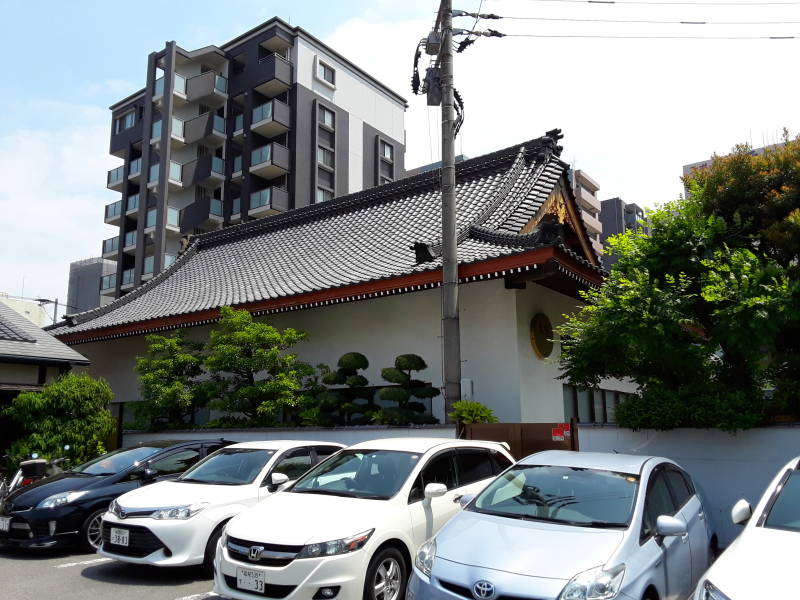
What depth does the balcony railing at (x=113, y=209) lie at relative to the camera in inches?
1778

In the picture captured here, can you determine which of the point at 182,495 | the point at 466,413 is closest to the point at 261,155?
the point at 466,413

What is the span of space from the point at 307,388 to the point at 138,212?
3383cm

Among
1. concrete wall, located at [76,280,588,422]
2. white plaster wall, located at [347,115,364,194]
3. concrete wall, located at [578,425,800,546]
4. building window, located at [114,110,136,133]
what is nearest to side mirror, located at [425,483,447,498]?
concrete wall, located at [578,425,800,546]

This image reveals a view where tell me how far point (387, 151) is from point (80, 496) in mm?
41796

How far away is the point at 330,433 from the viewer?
475 inches

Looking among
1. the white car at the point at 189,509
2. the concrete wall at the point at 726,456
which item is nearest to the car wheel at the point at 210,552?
the white car at the point at 189,509

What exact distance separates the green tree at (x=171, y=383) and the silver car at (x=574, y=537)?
987 centimetres

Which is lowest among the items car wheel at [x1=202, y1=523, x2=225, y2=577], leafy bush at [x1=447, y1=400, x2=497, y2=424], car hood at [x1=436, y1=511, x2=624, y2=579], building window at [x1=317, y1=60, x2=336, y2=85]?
car wheel at [x1=202, y1=523, x2=225, y2=577]

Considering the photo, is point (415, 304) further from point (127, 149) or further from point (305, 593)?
point (127, 149)

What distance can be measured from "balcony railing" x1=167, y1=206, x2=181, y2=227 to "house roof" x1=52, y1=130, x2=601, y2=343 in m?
19.3

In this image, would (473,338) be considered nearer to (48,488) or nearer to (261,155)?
A: (48,488)

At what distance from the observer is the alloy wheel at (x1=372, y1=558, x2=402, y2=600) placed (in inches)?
220

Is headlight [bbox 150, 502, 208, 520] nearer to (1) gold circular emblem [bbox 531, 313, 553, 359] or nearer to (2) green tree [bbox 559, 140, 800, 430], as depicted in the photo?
(2) green tree [bbox 559, 140, 800, 430]

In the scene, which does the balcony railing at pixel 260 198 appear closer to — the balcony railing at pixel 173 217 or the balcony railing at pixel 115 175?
the balcony railing at pixel 173 217
